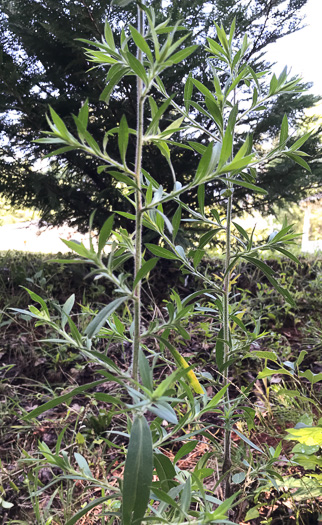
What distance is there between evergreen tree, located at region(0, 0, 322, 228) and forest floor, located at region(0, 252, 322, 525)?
0.62m

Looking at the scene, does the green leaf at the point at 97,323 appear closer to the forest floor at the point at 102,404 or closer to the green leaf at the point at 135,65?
the forest floor at the point at 102,404

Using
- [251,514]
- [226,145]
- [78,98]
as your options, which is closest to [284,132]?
[226,145]

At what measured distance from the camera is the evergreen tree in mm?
2650

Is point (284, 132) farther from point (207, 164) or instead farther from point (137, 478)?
point (137, 478)

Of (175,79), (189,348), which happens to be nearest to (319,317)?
(189,348)

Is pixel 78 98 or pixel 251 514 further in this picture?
pixel 78 98

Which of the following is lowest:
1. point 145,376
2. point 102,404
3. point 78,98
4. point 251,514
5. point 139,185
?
point 102,404

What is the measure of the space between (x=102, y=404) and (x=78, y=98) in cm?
212

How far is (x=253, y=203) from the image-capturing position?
3.23m

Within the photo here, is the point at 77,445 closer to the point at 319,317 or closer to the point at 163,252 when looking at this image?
the point at 163,252

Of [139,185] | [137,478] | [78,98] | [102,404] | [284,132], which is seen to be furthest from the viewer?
[78,98]

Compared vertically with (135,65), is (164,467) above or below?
below

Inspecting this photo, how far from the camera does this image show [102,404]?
1.82 m

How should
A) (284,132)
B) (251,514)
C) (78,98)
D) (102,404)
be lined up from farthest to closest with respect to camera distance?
1. (78,98)
2. (102,404)
3. (251,514)
4. (284,132)
